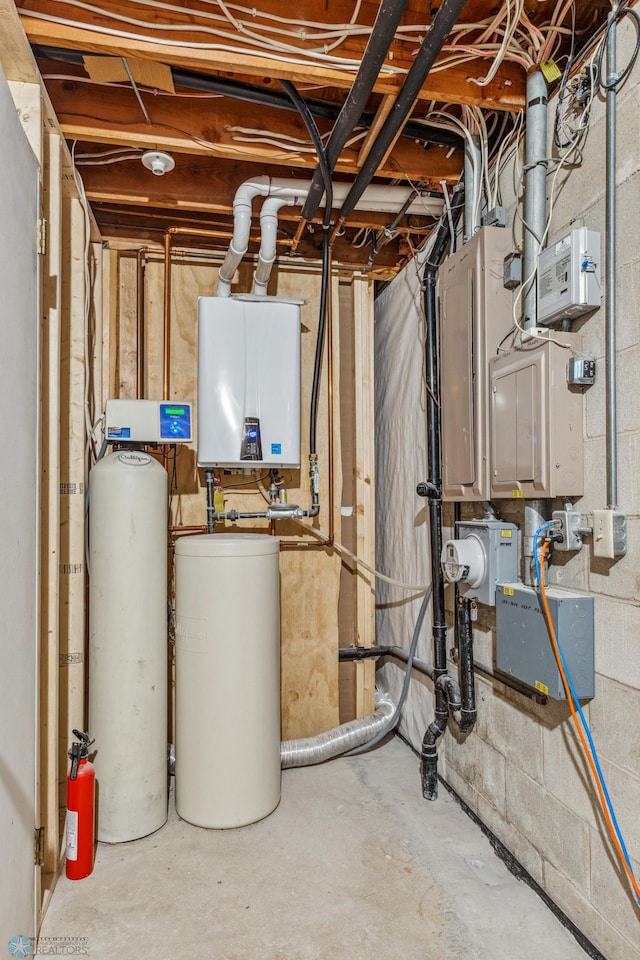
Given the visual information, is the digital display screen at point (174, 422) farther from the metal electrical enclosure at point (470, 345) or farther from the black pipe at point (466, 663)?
the black pipe at point (466, 663)

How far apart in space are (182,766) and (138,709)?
29 centimetres

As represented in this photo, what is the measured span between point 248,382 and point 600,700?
1725mm

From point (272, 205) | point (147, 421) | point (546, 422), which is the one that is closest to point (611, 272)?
point (546, 422)

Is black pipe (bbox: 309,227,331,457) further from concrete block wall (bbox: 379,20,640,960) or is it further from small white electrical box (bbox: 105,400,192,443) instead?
concrete block wall (bbox: 379,20,640,960)

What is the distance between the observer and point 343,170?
6.88 feet

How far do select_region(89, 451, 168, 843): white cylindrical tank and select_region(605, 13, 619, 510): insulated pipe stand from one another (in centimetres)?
152

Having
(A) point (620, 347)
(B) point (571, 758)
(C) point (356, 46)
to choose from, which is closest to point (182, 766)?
(B) point (571, 758)

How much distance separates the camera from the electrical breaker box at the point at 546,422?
4.85ft

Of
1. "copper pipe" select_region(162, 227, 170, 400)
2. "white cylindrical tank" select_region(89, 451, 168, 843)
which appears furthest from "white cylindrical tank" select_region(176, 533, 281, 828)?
"copper pipe" select_region(162, 227, 170, 400)

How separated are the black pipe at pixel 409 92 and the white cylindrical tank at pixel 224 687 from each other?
141cm

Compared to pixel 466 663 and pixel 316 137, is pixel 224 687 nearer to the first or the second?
pixel 466 663

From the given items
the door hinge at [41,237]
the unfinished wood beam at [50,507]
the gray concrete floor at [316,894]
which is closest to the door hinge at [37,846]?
the unfinished wood beam at [50,507]

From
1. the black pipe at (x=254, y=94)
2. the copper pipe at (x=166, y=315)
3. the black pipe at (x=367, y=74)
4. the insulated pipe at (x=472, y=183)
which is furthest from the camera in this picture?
the copper pipe at (x=166, y=315)

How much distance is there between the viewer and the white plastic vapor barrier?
2553mm
